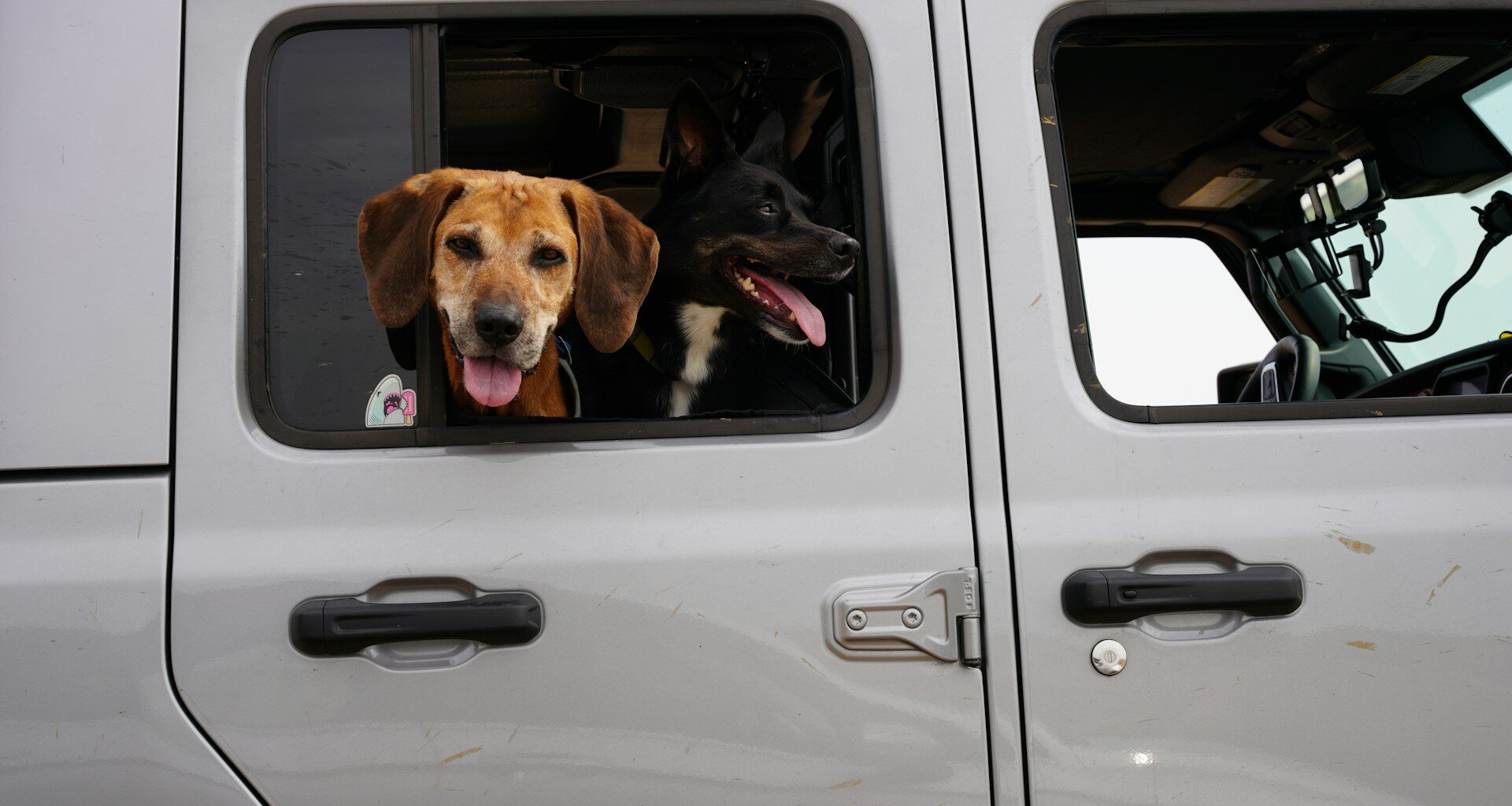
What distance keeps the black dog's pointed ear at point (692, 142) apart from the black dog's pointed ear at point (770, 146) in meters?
0.10

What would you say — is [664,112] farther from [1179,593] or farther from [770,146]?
[1179,593]

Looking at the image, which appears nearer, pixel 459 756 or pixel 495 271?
pixel 459 756

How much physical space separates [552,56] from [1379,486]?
1416 mm

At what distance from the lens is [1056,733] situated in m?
1.27

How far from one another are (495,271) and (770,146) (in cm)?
94

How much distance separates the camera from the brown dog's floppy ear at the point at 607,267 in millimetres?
1472

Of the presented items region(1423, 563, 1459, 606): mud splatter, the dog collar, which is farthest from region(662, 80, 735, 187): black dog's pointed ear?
region(1423, 563, 1459, 606): mud splatter

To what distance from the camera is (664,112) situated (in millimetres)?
2451

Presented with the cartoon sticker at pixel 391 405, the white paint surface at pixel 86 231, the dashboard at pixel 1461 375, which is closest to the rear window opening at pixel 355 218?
the cartoon sticker at pixel 391 405

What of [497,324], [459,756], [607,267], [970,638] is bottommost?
[459,756]

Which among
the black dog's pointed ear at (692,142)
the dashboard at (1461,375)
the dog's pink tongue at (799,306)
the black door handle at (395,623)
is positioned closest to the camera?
the black door handle at (395,623)

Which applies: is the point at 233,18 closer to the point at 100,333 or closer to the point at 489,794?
the point at 100,333

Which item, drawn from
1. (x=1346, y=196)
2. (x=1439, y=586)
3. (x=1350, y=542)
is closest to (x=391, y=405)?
(x=1350, y=542)

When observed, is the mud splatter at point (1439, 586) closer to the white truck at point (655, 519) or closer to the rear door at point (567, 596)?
the white truck at point (655, 519)
